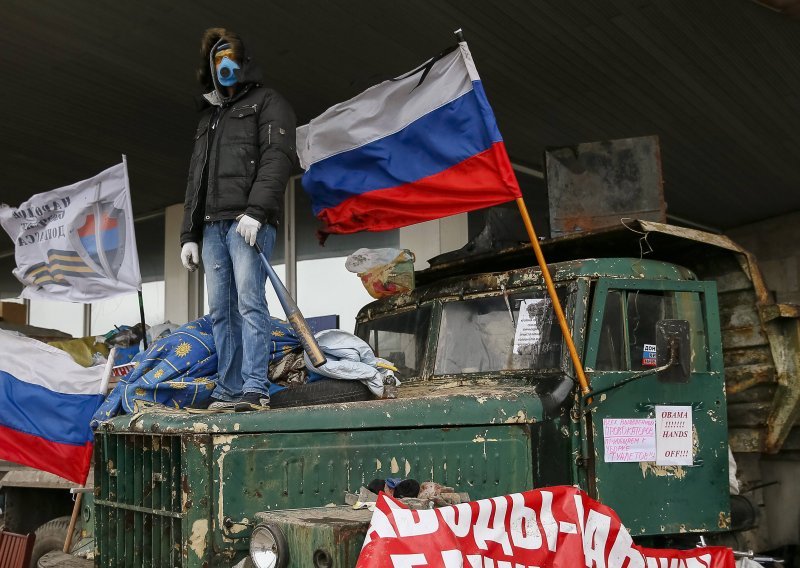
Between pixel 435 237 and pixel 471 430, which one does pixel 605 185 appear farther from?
pixel 435 237

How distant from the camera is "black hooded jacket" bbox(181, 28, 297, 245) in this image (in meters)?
4.21

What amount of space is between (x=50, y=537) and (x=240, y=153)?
315cm

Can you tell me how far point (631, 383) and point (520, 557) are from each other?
1.28 m

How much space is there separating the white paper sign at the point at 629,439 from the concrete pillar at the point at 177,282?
24.0 ft

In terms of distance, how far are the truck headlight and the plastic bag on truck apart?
247 centimetres

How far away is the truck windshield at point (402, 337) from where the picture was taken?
4.78 meters

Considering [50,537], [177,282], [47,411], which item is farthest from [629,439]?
[177,282]

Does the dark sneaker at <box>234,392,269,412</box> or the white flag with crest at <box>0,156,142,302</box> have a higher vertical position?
the white flag with crest at <box>0,156,142,302</box>

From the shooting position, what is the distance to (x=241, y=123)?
14.2 feet

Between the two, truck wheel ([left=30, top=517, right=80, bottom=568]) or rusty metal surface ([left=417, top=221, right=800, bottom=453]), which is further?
truck wheel ([left=30, top=517, right=80, bottom=568])

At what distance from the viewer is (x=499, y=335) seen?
4406mm

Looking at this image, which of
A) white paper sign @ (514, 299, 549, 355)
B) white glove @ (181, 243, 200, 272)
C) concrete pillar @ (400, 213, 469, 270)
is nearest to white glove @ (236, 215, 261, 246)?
→ white glove @ (181, 243, 200, 272)

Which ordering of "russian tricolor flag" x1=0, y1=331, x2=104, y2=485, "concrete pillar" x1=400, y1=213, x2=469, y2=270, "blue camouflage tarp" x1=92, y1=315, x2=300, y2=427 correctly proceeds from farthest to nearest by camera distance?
"concrete pillar" x1=400, y1=213, x2=469, y2=270 → "russian tricolor flag" x1=0, y1=331, x2=104, y2=485 → "blue camouflage tarp" x1=92, y1=315, x2=300, y2=427

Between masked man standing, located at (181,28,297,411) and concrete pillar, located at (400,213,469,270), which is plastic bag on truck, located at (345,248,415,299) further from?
concrete pillar, located at (400,213,469,270)
